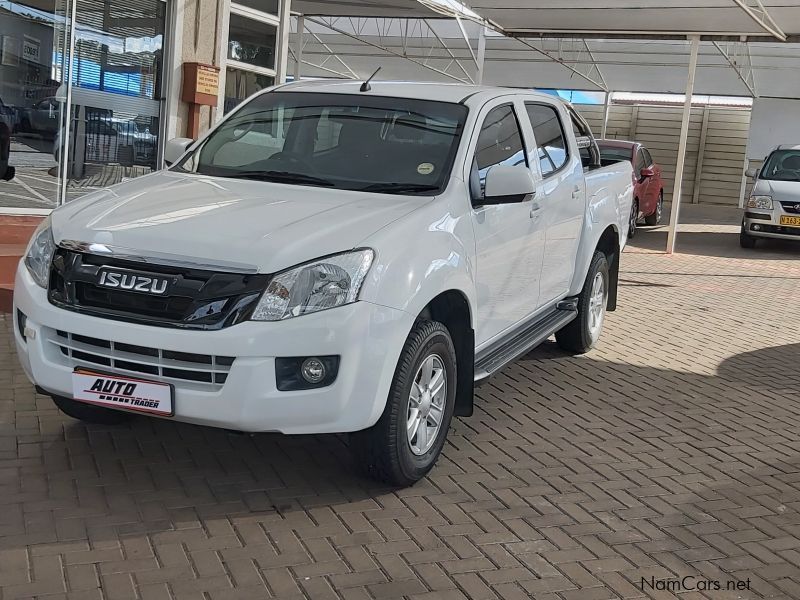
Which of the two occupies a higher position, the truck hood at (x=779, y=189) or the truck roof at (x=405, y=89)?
the truck roof at (x=405, y=89)

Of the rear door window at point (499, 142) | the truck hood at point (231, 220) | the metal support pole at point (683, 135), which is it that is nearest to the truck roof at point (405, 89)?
the rear door window at point (499, 142)

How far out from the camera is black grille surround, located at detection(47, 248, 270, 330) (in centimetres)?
372

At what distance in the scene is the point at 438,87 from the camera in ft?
17.8

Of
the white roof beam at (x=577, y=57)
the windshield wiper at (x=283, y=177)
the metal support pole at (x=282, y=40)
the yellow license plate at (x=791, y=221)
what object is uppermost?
the white roof beam at (x=577, y=57)

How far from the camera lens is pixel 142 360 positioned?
3.81 metres

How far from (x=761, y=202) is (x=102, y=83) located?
35.8ft

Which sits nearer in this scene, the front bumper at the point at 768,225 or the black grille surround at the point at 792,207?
the black grille surround at the point at 792,207

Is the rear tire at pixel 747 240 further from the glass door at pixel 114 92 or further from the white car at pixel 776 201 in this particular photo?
the glass door at pixel 114 92

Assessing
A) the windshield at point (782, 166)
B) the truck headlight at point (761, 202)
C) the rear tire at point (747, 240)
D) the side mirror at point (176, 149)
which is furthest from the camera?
the rear tire at point (747, 240)

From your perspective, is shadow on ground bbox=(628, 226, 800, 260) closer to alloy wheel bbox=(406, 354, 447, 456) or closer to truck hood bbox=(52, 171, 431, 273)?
alloy wheel bbox=(406, 354, 447, 456)

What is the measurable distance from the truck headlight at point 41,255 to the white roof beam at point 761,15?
993cm

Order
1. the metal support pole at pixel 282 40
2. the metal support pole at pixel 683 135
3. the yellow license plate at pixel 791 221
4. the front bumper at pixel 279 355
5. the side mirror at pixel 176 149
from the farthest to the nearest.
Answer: the yellow license plate at pixel 791 221, the metal support pole at pixel 683 135, the metal support pole at pixel 282 40, the side mirror at pixel 176 149, the front bumper at pixel 279 355

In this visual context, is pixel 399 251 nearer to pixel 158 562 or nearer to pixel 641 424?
pixel 158 562

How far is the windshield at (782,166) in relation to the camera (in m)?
16.3
